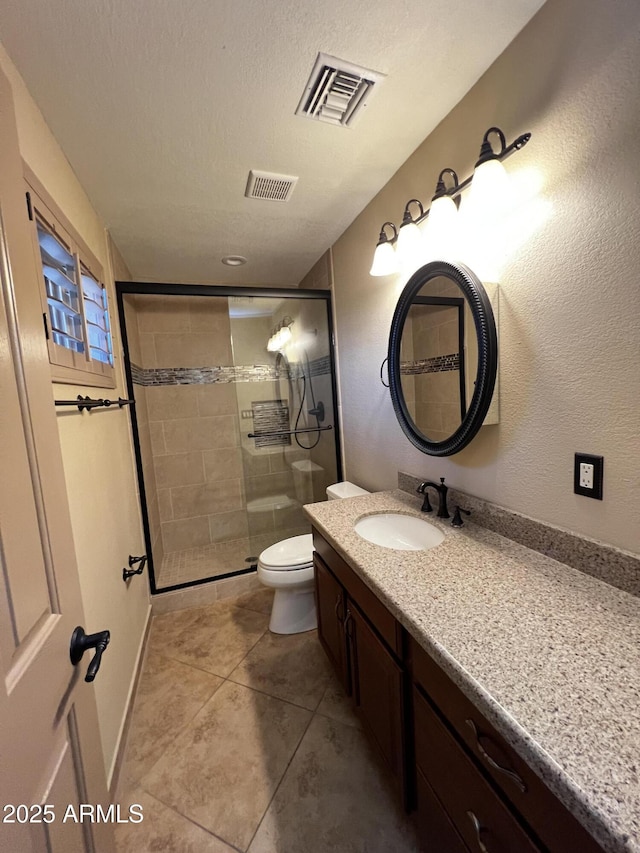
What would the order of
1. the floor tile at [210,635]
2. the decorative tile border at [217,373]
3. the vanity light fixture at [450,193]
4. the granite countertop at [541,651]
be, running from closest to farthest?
the granite countertop at [541,651]
the vanity light fixture at [450,193]
the floor tile at [210,635]
the decorative tile border at [217,373]

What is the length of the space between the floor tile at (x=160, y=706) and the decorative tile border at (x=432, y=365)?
5.91 ft

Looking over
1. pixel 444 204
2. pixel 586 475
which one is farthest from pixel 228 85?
pixel 586 475

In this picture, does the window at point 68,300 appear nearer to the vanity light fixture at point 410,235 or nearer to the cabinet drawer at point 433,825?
the vanity light fixture at point 410,235

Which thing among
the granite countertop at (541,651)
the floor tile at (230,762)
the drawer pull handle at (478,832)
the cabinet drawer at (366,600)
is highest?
the granite countertop at (541,651)

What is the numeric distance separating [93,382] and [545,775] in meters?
1.73

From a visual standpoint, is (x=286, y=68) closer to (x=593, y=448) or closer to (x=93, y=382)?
(x=93, y=382)

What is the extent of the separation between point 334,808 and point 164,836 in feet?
1.84

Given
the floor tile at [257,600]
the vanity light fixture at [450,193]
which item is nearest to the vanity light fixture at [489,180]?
the vanity light fixture at [450,193]

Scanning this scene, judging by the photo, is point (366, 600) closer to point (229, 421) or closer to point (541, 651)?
point (541, 651)

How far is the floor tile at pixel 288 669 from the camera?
1620 millimetres

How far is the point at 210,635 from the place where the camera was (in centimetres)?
206

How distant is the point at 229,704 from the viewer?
1580 millimetres

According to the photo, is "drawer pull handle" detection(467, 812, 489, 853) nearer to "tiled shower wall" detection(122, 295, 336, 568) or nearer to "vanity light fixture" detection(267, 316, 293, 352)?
"tiled shower wall" detection(122, 295, 336, 568)

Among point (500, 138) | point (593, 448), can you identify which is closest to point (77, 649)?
point (593, 448)
